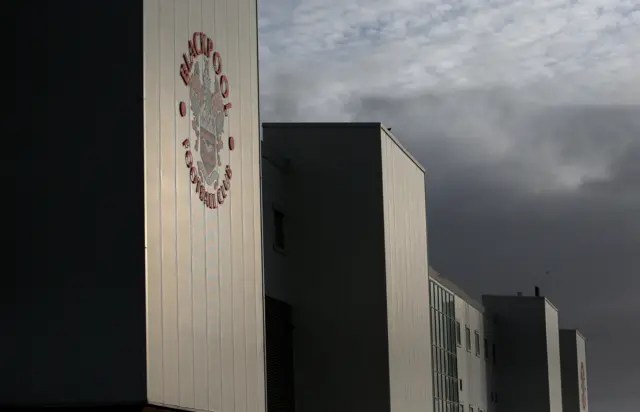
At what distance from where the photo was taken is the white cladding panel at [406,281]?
3459 cm

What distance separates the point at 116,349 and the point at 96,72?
11.0 ft

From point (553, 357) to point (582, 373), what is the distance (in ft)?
64.8

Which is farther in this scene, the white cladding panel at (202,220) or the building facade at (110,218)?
the white cladding panel at (202,220)

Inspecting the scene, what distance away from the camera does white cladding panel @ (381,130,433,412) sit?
34594 millimetres

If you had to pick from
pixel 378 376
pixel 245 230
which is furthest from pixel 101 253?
pixel 378 376

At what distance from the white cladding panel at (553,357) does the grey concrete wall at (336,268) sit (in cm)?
4322

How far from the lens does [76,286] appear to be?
15156 millimetres

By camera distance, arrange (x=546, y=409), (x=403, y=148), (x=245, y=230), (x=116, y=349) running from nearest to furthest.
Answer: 1. (x=116, y=349)
2. (x=245, y=230)
3. (x=403, y=148)
4. (x=546, y=409)

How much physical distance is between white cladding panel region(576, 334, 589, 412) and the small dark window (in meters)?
61.9

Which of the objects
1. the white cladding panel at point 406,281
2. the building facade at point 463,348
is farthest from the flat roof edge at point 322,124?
the building facade at point 463,348

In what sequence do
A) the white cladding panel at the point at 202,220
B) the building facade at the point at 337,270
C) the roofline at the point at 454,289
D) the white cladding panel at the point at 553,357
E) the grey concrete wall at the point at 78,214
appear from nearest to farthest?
the grey concrete wall at the point at 78,214 < the white cladding panel at the point at 202,220 < the building facade at the point at 337,270 < the roofline at the point at 454,289 < the white cladding panel at the point at 553,357

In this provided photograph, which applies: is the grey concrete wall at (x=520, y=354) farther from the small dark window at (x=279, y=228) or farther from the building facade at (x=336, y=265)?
the small dark window at (x=279, y=228)

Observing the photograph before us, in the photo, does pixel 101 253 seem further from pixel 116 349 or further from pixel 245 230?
A: pixel 245 230

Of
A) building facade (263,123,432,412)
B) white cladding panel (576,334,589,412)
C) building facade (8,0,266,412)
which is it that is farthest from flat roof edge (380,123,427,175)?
white cladding panel (576,334,589,412)
